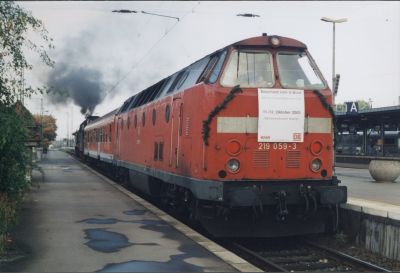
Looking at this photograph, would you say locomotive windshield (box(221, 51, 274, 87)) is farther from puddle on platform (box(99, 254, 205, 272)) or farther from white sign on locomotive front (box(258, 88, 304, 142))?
puddle on platform (box(99, 254, 205, 272))

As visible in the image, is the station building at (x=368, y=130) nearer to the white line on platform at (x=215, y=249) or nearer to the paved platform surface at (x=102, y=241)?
the paved platform surface at (x=102, y=241)

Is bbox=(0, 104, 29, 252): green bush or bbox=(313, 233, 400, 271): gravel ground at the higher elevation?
bbox=(0, 104, 29, 252): green bush

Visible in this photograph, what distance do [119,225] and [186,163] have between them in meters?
1.87

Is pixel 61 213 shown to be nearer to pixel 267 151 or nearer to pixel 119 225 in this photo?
pixel 119 225

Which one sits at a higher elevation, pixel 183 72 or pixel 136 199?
pixel 183 72

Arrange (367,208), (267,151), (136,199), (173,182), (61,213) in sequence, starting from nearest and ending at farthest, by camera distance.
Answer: (267,151) → (367,208) → (173,182) → (61,213) → (136,199)

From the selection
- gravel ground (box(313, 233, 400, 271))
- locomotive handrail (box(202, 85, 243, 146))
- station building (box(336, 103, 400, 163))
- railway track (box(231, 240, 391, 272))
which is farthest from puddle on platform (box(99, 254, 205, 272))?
station building (box(336, 103, 400, 163))

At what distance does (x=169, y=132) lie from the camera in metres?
11.5

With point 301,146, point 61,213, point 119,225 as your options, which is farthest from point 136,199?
point 301,146

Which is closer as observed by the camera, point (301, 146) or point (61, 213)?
point (301, 146)

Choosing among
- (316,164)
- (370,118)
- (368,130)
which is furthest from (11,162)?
(368,130)

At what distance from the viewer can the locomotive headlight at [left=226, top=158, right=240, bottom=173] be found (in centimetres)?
916

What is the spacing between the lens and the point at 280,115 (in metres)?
9.36

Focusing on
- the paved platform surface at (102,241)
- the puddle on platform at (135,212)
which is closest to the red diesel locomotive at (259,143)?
the paved platform surface at (102,241)
